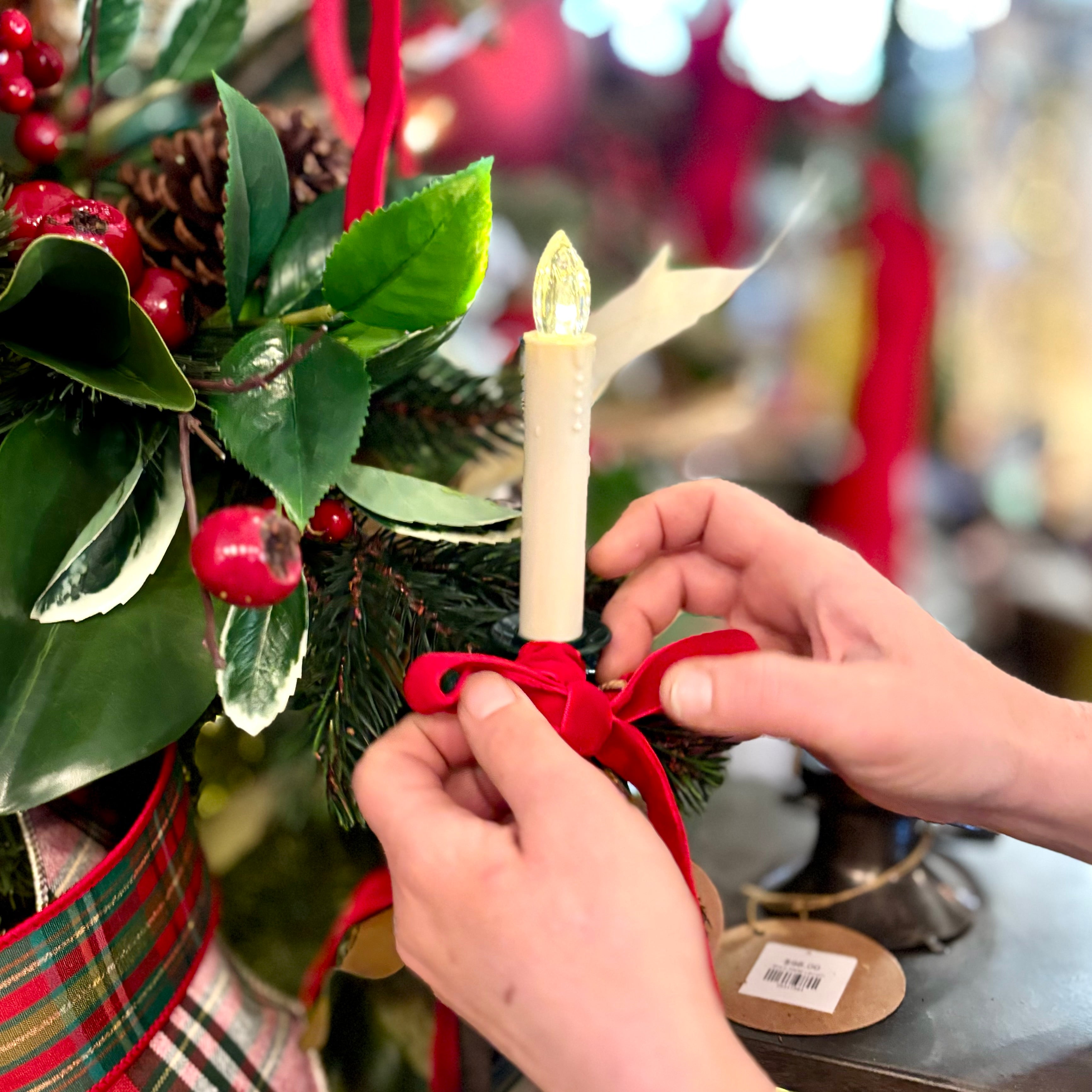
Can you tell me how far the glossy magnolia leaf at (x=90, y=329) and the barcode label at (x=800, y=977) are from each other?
405 millimetres

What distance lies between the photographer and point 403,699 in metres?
0.45

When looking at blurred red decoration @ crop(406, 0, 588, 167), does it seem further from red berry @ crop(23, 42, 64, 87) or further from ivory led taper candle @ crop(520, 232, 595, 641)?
ivory led taper candle @ crop(520, 232, 595, 641)

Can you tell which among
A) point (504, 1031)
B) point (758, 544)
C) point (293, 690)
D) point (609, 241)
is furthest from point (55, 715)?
point (609, 241)

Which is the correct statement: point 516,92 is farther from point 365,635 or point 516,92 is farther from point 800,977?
point 800,977

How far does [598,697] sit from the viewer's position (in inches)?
14.9

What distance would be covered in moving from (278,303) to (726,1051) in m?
0.35

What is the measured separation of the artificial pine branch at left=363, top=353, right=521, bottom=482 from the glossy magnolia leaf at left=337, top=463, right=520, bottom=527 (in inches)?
3.3

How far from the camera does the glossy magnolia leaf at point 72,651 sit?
34cm

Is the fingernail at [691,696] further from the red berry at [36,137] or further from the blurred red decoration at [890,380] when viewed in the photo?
the blurred red decoration at [890,380]

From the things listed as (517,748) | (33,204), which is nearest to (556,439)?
(517,748)

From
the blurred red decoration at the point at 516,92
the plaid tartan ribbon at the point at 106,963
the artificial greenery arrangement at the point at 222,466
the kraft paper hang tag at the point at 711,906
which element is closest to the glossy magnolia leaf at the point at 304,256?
the artificial greenery arrangement at the point at 222,466

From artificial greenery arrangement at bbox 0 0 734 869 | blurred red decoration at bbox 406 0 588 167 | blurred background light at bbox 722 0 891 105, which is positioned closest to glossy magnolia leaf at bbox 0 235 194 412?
artificial greenery arrangement at bbox 0 0 734 869

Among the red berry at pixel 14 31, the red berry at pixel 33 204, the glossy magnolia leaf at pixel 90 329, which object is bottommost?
the glossy magnolia leaf at pixel 90 329

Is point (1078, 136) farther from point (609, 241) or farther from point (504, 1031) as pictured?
point (504, 1031)
